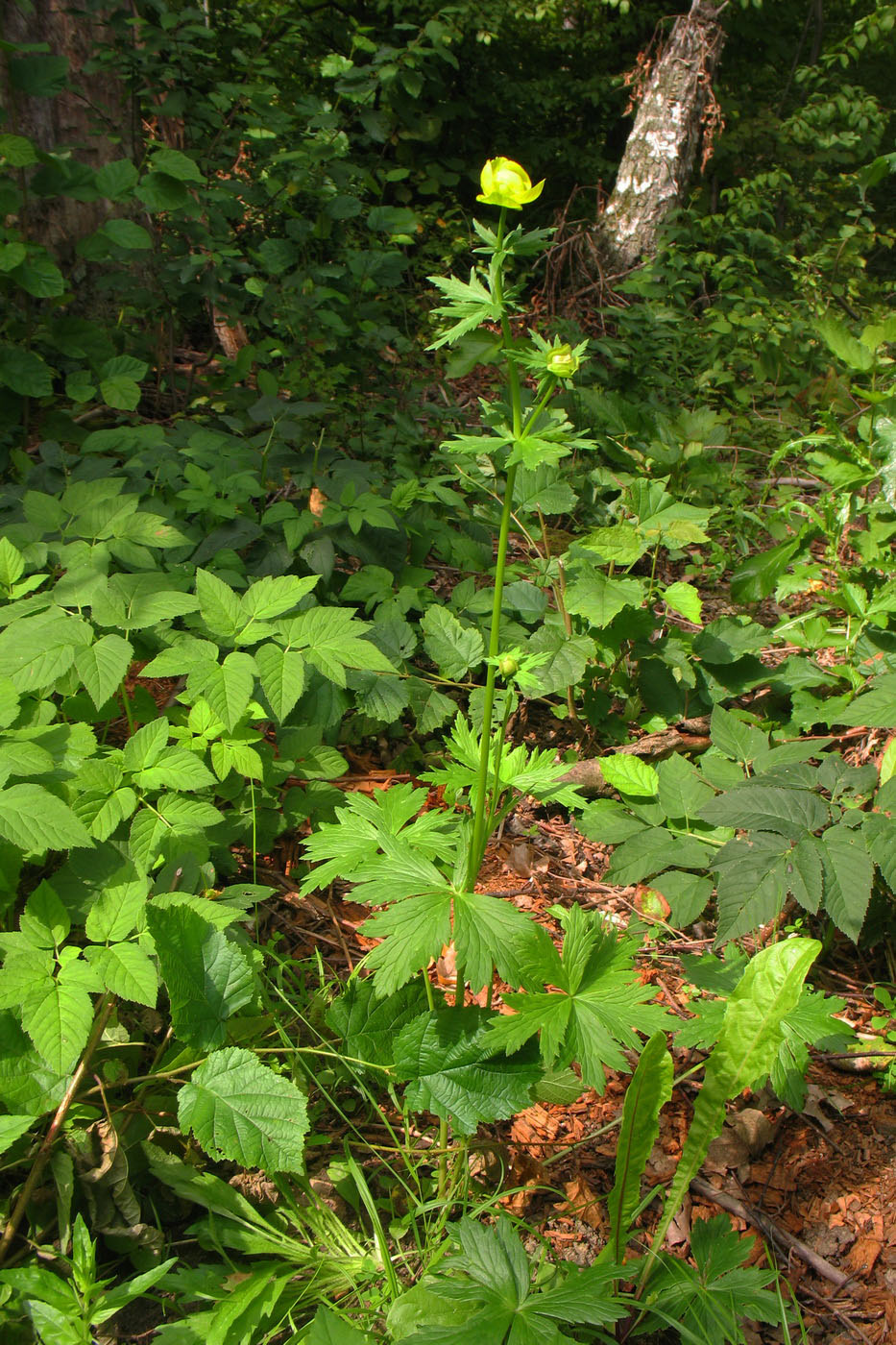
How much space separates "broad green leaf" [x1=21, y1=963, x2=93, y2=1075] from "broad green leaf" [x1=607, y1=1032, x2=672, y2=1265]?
31.0 inches

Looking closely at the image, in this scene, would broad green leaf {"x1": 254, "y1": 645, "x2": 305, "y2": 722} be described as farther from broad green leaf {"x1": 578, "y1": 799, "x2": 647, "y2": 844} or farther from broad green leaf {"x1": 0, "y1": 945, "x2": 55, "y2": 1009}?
broad green leaf {"x1": 578, "y1": 799, "x2": 647, "y2": 844}

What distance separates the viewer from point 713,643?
2.40 m

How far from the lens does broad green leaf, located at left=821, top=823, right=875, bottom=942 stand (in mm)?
1508

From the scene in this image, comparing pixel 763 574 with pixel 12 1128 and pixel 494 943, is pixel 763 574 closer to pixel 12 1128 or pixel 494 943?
pixel 494 943

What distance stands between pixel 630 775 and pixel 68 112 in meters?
3.66

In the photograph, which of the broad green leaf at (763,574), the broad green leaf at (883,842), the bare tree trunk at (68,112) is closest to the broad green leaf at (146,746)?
the broad green leaf at (883,842)

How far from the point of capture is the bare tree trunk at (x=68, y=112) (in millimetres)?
3373

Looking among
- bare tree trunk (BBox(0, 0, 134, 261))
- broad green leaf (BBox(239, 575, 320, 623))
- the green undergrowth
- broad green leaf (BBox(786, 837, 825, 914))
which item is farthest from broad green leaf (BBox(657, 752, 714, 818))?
bare tree trunk (BBox(0, 0, 134, 261))

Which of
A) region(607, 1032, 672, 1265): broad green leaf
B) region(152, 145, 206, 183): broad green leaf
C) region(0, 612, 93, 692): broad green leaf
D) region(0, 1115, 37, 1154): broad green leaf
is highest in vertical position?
region(152, 145, 206, 183): broad green leaf

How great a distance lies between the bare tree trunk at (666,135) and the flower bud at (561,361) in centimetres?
558

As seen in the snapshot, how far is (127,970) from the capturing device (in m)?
1.27

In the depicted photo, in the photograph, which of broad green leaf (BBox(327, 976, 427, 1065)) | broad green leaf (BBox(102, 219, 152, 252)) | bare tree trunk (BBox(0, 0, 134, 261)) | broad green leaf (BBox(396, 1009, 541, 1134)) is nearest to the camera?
broad green leaf (BBox(396, 1009, 541, 1134))

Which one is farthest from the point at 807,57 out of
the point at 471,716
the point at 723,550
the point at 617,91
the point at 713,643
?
the point at 471,716

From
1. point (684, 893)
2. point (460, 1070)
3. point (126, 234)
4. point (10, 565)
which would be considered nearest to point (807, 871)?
point (684, 893)
